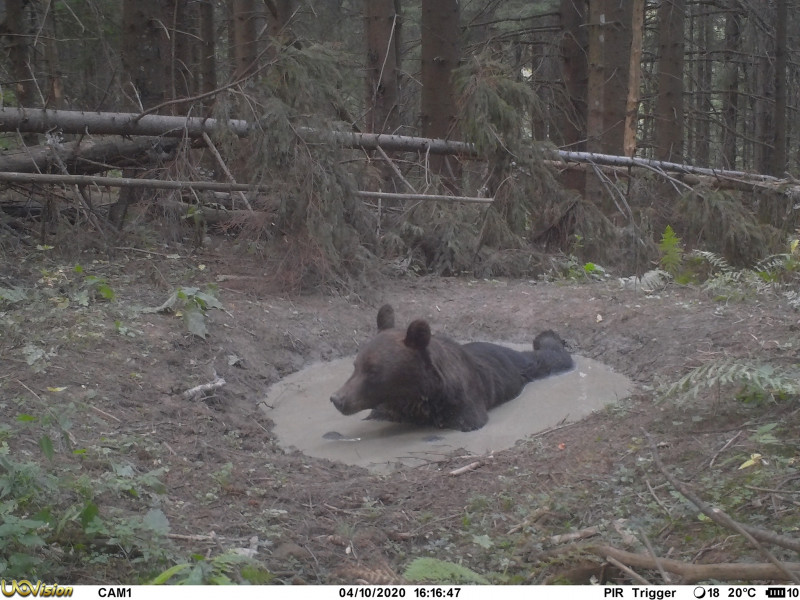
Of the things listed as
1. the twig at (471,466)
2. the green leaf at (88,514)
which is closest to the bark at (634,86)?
the twig at (471,466)

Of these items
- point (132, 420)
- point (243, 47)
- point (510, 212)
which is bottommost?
point (132, 420)

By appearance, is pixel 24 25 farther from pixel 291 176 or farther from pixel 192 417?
pixel 192 417

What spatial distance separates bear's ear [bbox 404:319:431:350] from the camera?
6.72m

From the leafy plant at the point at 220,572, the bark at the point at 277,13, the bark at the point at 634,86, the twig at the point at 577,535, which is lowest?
the twig at the point at 577,535

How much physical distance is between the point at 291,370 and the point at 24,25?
10.1 metres

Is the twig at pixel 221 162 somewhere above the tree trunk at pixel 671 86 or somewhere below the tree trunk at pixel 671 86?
below

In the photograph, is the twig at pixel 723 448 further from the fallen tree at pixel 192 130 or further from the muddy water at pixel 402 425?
the fallen tree at pixel 192 130

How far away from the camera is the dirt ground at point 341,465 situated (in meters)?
3.86

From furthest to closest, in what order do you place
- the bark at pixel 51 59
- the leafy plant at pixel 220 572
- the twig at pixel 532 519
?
the bark at pixel 51 59 < the twig at pixel 532 519 < the leafy plant at pixel 220 572

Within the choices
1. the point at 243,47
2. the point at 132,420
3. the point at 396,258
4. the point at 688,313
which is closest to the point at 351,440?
the point at 132,420

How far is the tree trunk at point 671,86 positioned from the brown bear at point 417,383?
41.6 feet

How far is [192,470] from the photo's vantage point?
5004mm

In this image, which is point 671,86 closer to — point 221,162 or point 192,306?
point 221,162

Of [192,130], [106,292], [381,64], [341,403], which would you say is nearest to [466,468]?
[341,403]
